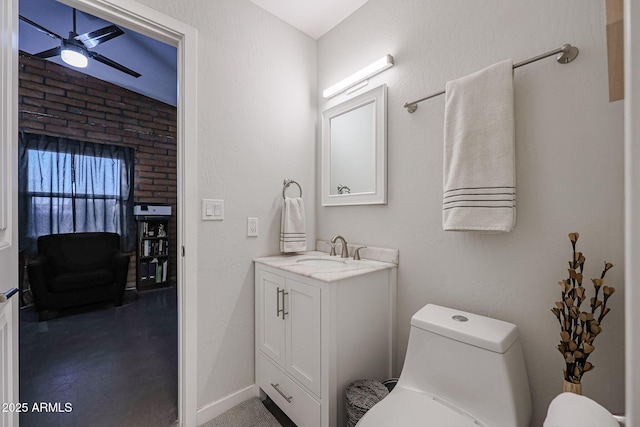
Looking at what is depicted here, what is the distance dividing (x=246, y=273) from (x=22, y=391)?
1.52 meters

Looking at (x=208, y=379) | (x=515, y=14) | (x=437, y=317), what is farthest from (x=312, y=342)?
A: (x=515, y=14)

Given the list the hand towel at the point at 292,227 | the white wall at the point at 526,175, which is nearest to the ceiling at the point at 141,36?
the white wall at the point at 526,175

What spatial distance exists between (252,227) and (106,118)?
334 cm

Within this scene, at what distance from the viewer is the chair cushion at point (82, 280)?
8.90 feet

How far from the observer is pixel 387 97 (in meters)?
1.54

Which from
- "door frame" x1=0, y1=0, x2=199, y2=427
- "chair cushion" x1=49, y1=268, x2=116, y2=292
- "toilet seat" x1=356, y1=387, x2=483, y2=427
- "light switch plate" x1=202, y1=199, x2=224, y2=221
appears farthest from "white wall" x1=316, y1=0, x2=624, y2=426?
"chair cushion" x1=49, y1=268, x2=116, y2=292

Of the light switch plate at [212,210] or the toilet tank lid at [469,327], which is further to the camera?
the light switch plate at [212,210]

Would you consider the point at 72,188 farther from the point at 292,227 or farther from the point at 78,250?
the point at 292,227

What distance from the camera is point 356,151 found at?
1.71 meters

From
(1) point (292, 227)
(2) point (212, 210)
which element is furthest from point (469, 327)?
(2) point (212, 210)

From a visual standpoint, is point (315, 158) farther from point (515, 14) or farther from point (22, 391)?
point (22, 391)

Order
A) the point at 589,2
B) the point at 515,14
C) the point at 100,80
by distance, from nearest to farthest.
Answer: the point at 589,2, the point at 515,14, the point at 100,80

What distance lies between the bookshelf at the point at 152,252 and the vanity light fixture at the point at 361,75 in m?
3.34

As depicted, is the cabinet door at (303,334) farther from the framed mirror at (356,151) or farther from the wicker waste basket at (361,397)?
the framed mirror at (356,151)
